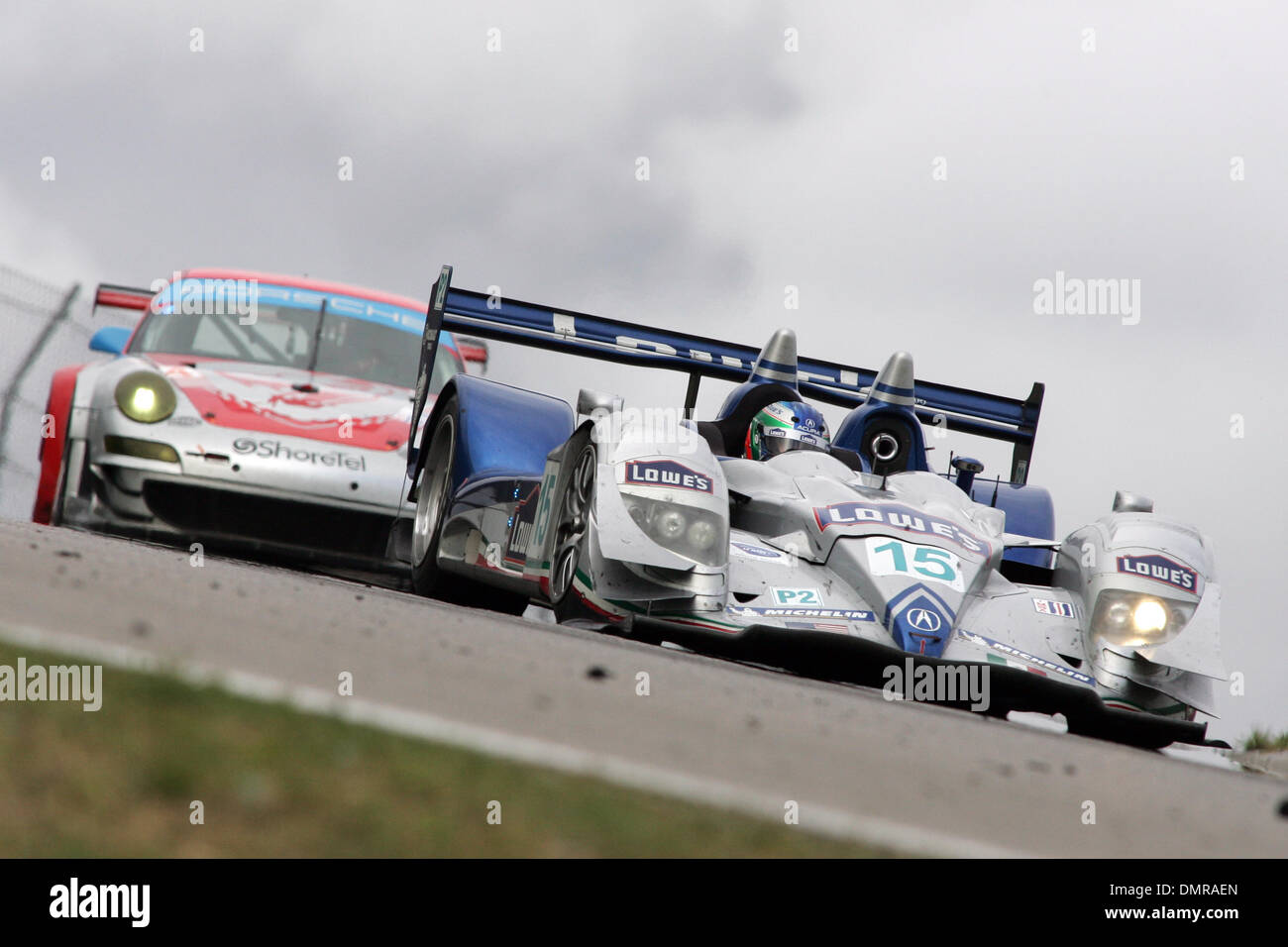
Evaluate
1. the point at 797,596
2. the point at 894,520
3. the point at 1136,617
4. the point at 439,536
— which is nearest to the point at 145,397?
the point at 439,536

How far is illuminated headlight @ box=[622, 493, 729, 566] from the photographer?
211 inches

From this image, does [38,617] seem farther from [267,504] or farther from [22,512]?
[22,512]

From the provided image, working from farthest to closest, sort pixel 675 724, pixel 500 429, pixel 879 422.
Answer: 1. pixel 879 422
2. pixel 500 429
3. pixel 675 724

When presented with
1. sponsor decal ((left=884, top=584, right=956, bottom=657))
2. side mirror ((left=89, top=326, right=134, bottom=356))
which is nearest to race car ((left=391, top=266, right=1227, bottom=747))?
sponsor decal ((left=884, top=584, right=956, bottom=657))

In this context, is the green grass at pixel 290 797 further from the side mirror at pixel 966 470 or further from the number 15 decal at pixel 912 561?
the side mirror at pixel 966 470

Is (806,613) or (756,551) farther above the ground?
(756,551)

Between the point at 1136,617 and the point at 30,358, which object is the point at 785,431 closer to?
the point at 1136,617

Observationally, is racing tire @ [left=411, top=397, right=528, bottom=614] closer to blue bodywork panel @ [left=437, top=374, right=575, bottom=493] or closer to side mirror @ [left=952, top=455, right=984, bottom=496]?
blue bodywork panel @ [left=437, top=374, right=575, bottom=493]

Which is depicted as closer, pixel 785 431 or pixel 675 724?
pixel 675 724

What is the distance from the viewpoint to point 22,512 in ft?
36.9

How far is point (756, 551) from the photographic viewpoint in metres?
5.74

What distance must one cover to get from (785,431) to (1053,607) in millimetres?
1555

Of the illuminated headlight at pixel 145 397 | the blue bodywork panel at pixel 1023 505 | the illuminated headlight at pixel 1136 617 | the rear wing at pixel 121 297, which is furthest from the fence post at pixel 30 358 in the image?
the illuminated headlight at pixel 1136 617
